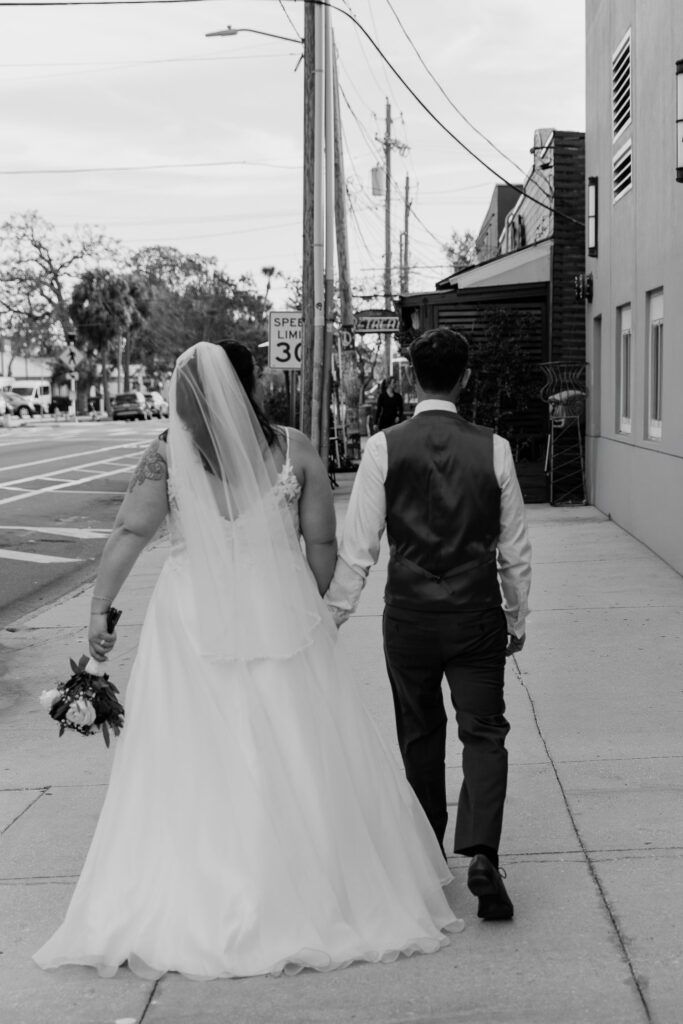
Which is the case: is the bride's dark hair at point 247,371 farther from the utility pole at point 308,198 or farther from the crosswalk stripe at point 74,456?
the crosswalk stripe at point 74,456

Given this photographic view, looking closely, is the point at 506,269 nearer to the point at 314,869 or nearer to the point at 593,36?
the point at 593,36

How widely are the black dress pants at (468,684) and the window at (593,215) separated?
12.8 meters

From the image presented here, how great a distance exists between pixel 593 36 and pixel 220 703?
14.4 m

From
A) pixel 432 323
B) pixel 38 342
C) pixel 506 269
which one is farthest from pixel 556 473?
pixel 38 342

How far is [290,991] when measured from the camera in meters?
3.61

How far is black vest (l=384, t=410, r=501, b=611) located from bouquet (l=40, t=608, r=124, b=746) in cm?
96

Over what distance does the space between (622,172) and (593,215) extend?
1.95 m

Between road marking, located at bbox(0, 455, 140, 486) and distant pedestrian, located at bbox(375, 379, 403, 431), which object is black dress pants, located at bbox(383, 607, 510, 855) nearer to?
distant pedestrian, located at bbox(375, 379, 403, 431)

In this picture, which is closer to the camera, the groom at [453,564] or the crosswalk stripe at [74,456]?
the groom at [453,564]

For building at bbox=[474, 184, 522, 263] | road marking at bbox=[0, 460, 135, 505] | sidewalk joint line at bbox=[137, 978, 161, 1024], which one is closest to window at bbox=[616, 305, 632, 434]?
road marking at bbox=[0, 460, 135, 505]

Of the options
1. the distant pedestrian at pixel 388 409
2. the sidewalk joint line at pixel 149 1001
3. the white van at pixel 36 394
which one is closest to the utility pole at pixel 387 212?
the distant pedestrian at pixel 388 409

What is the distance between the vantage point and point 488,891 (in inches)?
159

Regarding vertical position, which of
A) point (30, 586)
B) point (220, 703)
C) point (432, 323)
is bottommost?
point (30, 586)

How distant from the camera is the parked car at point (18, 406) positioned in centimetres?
6850
